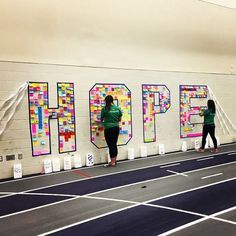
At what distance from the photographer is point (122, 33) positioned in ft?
21.2

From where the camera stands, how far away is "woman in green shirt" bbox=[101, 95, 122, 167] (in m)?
5.84

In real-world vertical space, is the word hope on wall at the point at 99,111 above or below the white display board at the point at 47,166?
above

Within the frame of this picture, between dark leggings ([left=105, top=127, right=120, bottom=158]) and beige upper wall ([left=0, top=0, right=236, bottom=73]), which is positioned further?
dark leggings ([left=105, top=127, right=120, bottom=158])

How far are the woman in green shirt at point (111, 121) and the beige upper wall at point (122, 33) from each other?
3.51ft

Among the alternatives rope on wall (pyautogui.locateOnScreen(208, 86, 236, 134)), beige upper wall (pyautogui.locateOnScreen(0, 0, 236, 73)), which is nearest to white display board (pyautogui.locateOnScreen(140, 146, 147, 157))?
beige upper wall (pyautogui.locateOnScreen(0, 0, 236, 73))

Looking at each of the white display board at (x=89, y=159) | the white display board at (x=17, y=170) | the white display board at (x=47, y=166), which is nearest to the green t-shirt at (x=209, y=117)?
the white display board at (x=89, y=159)

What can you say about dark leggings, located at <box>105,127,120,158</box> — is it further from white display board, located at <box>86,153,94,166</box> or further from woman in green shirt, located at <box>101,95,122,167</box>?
white display board, located at <box>86,153,94,166</box>

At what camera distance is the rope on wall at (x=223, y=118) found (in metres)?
8.41

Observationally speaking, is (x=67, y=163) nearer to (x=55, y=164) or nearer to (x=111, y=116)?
(x=55, y=164)

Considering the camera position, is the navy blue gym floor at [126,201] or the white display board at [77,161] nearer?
the navy blue gym floor at [126,201]

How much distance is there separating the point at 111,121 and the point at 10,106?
6.66 feet

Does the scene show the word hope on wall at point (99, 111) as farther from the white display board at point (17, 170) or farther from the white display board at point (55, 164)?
the white display board at point (17, 170)

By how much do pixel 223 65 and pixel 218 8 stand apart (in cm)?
170

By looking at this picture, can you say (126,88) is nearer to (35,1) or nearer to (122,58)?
(122,58)
